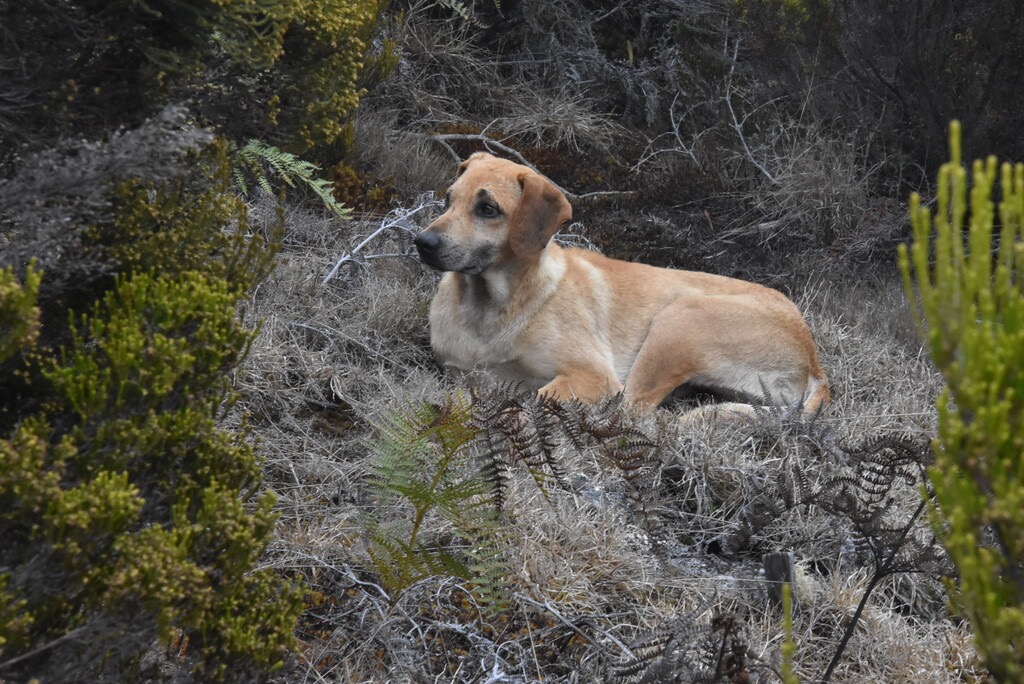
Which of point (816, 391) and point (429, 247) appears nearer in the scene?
point (429, 247)

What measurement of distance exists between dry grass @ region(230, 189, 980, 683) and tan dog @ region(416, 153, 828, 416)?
1.21ft

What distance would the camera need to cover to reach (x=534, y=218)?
5.68 meters

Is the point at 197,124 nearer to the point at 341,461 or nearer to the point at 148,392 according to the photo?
the point at 148,392

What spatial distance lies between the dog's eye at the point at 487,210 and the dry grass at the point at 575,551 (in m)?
0.93

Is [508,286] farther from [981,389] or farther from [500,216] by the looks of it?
[981,389]

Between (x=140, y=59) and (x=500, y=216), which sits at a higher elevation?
(x=140, y=59)

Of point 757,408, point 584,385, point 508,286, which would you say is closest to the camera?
point 757,408

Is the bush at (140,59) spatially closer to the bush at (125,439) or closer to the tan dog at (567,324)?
the bush at (125,439)

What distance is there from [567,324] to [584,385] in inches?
17.0

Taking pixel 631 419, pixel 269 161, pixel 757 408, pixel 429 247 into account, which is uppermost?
pixel 269 161

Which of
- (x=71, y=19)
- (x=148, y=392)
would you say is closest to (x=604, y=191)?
(x=71, y=19)

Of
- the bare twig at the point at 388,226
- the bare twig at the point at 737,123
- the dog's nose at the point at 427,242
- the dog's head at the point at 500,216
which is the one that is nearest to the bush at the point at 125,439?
the dog's nose at the point at 427,242

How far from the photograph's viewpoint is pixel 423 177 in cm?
815

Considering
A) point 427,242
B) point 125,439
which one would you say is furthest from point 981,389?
Answer: point 427,242
